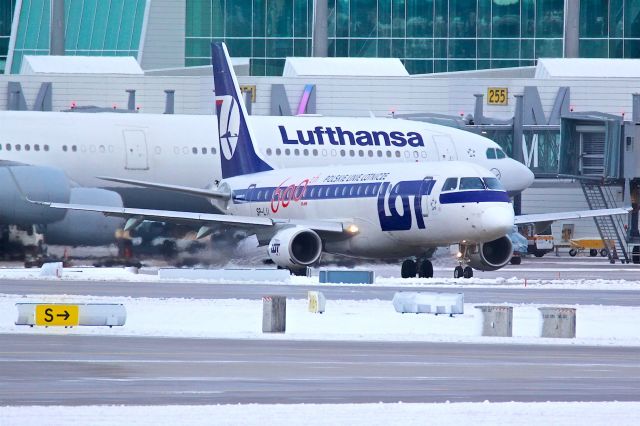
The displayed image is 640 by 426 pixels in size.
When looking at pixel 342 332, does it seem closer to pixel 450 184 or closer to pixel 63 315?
pixel 63 315

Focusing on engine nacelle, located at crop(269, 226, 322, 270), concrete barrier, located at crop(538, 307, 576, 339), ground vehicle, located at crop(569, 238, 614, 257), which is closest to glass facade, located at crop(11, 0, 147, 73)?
ground vehicle, located at crop(569, 238, 614, 257)

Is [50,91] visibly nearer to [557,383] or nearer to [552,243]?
[552,243]

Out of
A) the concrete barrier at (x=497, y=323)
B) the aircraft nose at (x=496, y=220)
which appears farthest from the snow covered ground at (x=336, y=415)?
the aircraft nose at (x=496, y=220)

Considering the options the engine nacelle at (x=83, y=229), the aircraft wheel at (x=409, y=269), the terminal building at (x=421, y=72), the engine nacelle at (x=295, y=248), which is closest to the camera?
the engine nacelle at (x=295, y=248)

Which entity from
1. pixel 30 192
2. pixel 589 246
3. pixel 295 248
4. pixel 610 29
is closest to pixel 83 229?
pixel 30 192

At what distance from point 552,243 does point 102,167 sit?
25.5m

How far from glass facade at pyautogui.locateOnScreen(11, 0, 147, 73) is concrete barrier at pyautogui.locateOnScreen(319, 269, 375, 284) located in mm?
59719

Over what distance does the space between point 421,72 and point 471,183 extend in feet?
193

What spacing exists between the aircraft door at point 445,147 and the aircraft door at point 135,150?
415 inches

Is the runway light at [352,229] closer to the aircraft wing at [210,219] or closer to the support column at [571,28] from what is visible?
the aircraft wing at [210,219]

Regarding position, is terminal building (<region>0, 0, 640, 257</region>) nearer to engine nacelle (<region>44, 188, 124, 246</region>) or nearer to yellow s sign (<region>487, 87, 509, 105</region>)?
yellow s sign (<region>487, 87, 509, 105</region>)

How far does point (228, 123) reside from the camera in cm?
5972

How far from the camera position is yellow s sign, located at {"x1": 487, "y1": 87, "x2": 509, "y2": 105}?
3093 inches

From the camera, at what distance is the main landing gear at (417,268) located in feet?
158
